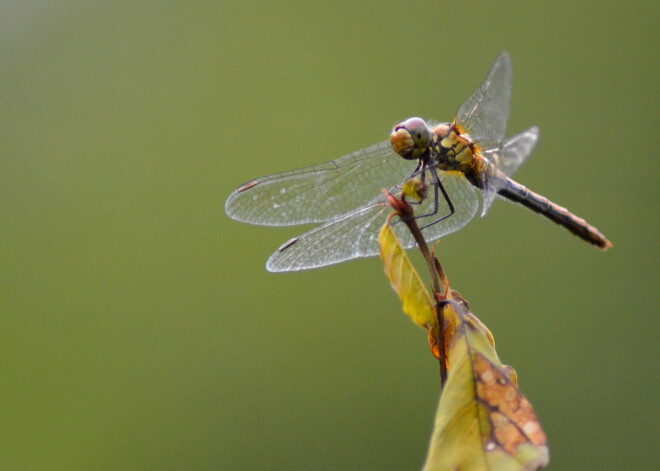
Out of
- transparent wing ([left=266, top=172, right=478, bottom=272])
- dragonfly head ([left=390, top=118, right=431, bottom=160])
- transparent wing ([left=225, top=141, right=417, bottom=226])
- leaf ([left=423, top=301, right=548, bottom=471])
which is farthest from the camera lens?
transparent wing ([left=225, top=141, right=417, bottom=226])

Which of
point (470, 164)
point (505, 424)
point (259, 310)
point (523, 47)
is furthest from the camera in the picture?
point (523, 47)

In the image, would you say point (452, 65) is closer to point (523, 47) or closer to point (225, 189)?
point (523, 47)

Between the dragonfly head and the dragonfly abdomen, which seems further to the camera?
the dragonfly abdomen

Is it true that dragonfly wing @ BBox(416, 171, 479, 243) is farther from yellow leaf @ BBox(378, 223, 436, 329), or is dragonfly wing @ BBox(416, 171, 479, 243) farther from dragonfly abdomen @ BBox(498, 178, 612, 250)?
yellow leaf @ BBox(378, 223, 436, 329)

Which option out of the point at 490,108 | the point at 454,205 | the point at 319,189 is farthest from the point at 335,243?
the point at 490,108

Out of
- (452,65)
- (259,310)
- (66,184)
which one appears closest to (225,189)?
(259,310)

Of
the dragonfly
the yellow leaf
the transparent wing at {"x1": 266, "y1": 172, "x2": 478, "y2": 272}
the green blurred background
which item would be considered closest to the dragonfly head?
the dragonfly

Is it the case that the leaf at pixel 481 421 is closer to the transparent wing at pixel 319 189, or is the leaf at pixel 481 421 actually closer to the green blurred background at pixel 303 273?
the transparent wing at pixel 319 189

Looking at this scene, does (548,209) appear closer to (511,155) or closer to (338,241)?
(511,155)

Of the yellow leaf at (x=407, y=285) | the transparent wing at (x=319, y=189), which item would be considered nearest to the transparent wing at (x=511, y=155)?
the transparent wing at (x=319, y=189)
